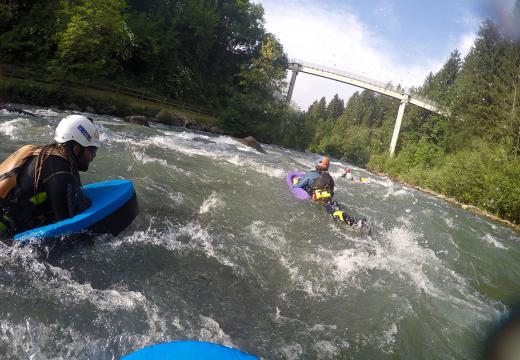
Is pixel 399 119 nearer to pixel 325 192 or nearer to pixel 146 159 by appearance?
pixel 325 192

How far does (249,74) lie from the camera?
32062 mm

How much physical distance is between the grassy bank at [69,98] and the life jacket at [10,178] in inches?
553

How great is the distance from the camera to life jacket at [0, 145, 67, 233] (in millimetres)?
Result: 3375

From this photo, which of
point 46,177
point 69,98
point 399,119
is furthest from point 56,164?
point 399,119

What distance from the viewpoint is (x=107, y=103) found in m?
20.0

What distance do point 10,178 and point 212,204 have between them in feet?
12.0

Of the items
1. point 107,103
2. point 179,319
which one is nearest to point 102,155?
point 179,319

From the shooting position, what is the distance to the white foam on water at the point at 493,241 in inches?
386

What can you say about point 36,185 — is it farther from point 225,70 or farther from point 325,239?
point 225,70

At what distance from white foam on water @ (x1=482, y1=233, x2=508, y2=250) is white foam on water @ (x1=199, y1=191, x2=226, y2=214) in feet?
24.7

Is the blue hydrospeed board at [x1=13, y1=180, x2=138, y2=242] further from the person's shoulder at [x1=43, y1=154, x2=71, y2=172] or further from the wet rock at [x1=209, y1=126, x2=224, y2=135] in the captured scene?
the wet rock at [x1=209, y1=126, x2=224, y2=135]

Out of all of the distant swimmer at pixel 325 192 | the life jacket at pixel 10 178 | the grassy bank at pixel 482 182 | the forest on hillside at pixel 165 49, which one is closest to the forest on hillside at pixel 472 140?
the grassy bank at pixel 482 182

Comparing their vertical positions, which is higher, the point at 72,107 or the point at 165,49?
the point at 165,49

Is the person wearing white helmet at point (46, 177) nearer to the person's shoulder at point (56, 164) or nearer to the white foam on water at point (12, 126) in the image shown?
the person's shoulder at point (56, 164)
